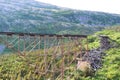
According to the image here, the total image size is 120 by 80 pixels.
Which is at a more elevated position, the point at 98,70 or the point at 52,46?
the point at 52,46

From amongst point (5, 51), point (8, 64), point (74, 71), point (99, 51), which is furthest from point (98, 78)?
point (5, 51)

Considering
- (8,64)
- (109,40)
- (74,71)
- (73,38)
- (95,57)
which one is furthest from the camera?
(8,64)

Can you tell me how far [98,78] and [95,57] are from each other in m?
7.26

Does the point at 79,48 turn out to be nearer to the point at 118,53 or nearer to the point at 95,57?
the point at 95,57

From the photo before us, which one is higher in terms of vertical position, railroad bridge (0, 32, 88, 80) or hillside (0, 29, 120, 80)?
railroad bridge (0, 32, 88, 80)

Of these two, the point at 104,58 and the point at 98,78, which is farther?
the point at 104,58

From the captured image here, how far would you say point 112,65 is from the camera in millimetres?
55062

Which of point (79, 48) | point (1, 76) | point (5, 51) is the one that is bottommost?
point (5, 51)

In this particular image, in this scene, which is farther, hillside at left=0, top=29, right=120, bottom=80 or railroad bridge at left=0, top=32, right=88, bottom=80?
hillside at left=0, top=29, right=120, bottom=80

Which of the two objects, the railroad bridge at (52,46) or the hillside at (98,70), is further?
the hillside at (98,70)

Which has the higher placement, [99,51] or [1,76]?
[99,51]

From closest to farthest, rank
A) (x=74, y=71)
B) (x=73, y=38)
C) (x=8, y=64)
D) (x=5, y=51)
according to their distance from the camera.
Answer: (x=73, y=38) < (x=74, y=71) < (x=8, y=64) < (x=5, y=51)

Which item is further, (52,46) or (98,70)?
(98,70)

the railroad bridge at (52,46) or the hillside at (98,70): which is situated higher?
the railroad bridge at (52,46)
